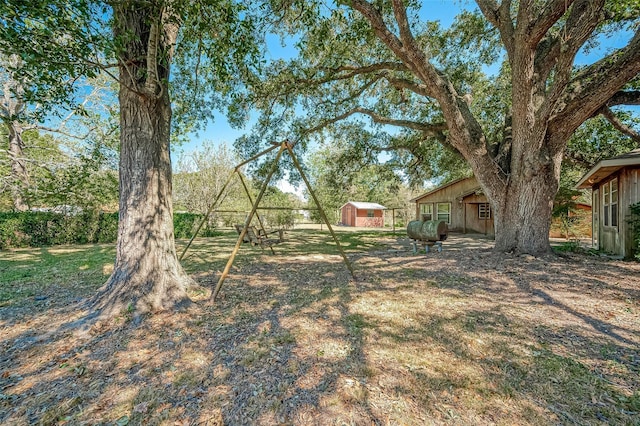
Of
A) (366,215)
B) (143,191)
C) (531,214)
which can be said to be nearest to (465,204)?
(531,214)

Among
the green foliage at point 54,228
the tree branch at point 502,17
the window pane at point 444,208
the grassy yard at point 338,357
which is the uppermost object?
the tree branch at point 502,17

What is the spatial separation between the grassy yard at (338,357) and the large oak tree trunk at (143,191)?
0.39m

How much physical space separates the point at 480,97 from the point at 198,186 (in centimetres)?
1705

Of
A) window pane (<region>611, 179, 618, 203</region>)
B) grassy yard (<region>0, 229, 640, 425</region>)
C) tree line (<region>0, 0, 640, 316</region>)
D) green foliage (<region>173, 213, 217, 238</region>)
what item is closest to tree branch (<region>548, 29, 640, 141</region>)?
tree line (<region>0, 0, 640, 316</region>)

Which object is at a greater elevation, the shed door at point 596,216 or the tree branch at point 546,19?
the tree branch at point 546,19

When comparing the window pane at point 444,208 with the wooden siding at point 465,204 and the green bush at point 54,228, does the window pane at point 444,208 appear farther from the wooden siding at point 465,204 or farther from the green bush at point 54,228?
the green bush at point 54,228

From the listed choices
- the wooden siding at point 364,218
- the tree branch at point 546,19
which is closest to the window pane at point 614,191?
the tree branch at point 546,19

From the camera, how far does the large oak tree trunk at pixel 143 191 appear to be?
3.57 metres

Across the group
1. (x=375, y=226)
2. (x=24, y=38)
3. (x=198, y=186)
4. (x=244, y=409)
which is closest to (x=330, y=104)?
(x=24, y=38)

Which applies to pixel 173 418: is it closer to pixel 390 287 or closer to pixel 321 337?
pixel 321 337

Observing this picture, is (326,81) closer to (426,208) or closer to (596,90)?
(596,90)

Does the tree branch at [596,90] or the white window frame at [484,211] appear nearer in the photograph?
the tree branch at [596,90]

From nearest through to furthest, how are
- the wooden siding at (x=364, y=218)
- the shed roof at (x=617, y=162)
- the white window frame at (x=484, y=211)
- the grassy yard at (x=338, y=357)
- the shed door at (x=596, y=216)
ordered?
1. the grassy yard at (x=338, y=357)
2. the shed roof at (x=617, y=162)
3. the shed door at (x=596, y=216)
4. the white window frame at (x=484, y=211)
5. the wooden siding at (x=364, y=218)

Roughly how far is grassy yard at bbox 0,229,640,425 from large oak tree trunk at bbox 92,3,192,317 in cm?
39
